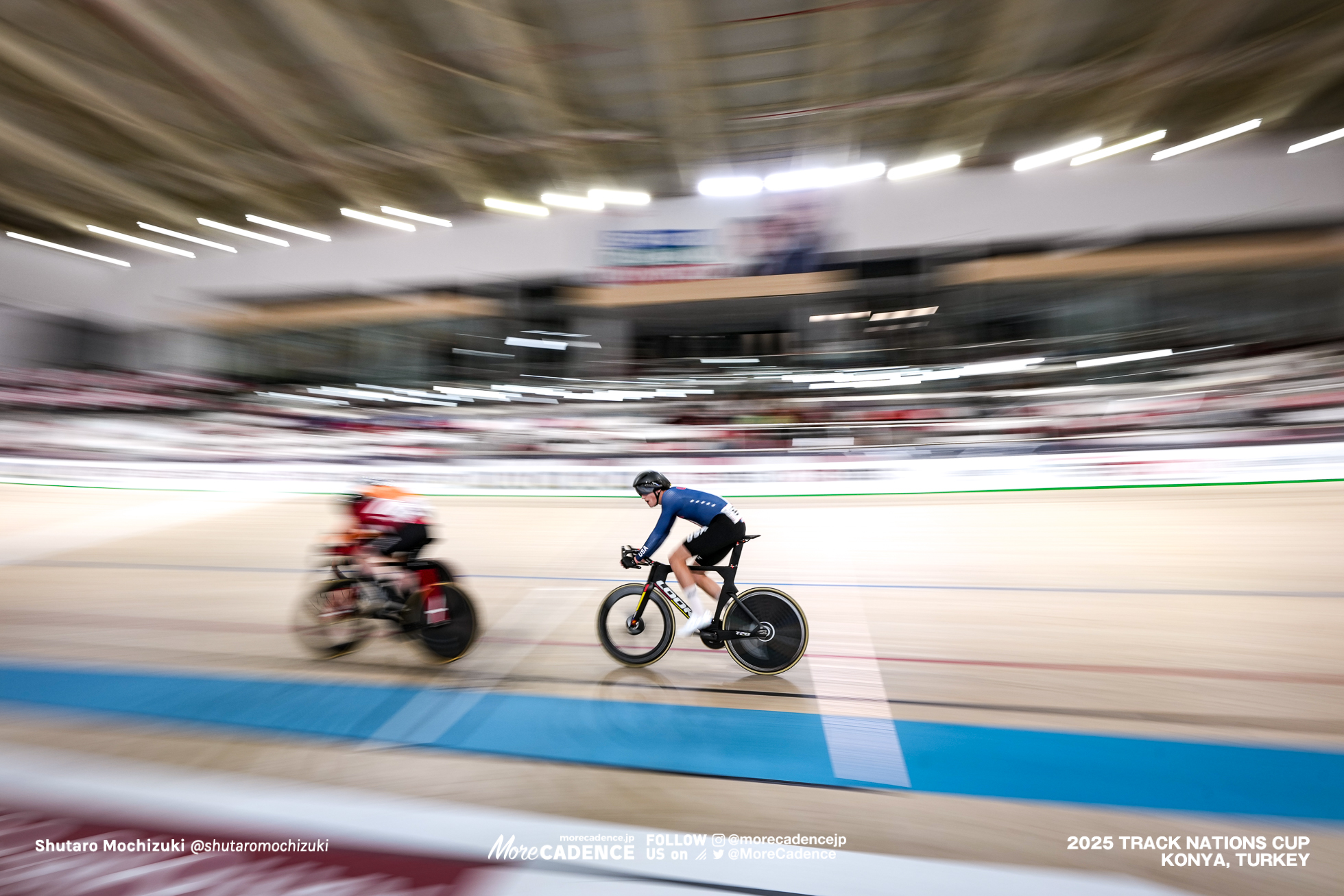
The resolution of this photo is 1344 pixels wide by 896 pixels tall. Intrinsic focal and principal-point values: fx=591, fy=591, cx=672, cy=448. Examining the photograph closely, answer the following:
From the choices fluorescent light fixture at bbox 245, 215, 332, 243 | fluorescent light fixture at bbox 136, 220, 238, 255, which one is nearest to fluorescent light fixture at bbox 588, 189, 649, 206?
fluorescent light fixture at bbox 245, 215, 332, 243

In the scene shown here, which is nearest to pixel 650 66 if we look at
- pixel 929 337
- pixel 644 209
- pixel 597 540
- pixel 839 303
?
pixel 644 209

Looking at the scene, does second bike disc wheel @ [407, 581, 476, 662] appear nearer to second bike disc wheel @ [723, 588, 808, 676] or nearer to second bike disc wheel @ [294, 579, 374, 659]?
second bike disc wheel @ [294, 579, 374, 659]

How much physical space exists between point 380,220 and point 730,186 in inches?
314

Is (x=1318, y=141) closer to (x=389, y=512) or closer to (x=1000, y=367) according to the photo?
(x=1000, y=367)

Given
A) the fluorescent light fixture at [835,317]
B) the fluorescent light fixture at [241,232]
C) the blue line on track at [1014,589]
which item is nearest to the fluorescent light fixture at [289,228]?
the fluorescent light fixture at [241,232]

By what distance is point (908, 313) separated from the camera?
1118 centimetres

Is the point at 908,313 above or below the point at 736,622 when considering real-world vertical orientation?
above

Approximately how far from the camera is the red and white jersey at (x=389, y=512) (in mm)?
2668

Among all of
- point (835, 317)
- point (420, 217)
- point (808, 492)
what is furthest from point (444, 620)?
point (420, 217)

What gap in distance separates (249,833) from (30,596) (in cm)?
367

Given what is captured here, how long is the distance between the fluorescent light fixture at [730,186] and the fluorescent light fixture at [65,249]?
1538 cm

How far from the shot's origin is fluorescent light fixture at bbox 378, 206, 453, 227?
523 inches

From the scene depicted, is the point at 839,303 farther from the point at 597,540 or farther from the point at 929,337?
the point at 597,540

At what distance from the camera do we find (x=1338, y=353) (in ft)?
27.2
